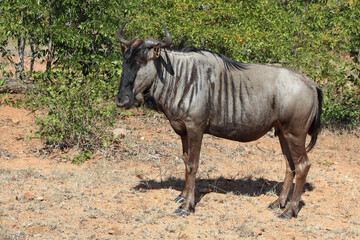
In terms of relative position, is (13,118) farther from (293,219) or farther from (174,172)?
(293,219)

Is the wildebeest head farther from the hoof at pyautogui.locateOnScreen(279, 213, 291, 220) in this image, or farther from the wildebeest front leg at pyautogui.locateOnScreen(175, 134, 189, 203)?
the hoof at pyautogui.locateOnScreen(279, 213, 291, 220)

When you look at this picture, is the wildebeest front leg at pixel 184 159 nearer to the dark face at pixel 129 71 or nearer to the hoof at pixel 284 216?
the dark face at pixel 129 71

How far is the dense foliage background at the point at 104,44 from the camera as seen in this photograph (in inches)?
320

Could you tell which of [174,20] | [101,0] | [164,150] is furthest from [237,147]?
[101,0]

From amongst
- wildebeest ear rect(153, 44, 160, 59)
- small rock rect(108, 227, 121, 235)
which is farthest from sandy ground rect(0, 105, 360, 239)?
wildebeest ear rect(153, 44, 160, 59)

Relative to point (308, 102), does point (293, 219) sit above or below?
below

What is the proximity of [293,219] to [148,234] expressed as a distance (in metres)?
2.09

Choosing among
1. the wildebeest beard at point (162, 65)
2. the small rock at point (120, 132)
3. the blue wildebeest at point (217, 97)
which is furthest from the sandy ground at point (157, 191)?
the wildebeest beard at point (162, 65)

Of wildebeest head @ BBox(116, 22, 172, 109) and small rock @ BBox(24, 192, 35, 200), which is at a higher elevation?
wildebeest head @ BBox(116, 22, 172, 109)

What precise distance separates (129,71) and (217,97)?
4.00ft

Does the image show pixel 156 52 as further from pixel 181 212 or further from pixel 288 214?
pixel 288 214

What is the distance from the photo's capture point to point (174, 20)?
10.8 metres

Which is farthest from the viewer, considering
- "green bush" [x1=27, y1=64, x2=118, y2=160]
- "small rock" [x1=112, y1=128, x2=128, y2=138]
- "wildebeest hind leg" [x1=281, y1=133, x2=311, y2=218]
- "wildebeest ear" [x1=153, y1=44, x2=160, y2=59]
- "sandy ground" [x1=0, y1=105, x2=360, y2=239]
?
"small rock" [x1=112, y1=128, x2=128, y2=138]

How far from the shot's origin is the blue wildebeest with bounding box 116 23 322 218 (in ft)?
18.5
